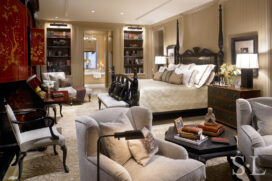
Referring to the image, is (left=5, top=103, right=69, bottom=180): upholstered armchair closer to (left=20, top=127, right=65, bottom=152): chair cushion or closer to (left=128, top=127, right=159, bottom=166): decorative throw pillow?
(left=20, top=127, right=65, bottom=152): chair cushion

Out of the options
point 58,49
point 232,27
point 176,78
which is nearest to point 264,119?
point 176,78

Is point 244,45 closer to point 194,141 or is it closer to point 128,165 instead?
point 194,141

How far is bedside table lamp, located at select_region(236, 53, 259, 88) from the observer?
13.4 feet

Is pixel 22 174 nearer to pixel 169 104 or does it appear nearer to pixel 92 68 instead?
pixel 169 104

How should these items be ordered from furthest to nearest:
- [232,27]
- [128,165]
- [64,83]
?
[64,83], [232,27], [128,165]

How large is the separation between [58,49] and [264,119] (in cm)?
781

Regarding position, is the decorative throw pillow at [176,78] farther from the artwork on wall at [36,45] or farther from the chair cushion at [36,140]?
the chair cushion at [36,140]

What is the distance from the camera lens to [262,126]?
2621 mm

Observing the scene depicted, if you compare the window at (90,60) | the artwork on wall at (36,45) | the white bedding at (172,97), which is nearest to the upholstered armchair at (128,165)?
the white bedding at (172,97)

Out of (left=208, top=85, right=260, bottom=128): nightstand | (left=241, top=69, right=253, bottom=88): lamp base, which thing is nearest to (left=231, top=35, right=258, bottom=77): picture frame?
(left=241, top=69, right=253, bottom=88): lamp base

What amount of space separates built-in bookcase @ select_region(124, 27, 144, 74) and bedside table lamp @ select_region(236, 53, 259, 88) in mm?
5581

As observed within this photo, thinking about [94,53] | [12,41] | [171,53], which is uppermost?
[94,53]

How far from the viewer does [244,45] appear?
4664 millimetres

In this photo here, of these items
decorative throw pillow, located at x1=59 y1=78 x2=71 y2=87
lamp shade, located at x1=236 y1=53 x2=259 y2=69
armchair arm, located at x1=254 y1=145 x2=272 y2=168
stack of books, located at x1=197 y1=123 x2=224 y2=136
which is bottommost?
armchair arm, located at x1=254 y1=145 x2=272 y2=168
